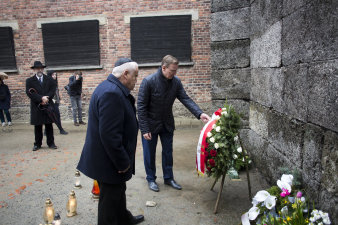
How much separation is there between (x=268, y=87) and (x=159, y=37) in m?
6.61

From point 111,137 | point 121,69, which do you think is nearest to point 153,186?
point 111,137

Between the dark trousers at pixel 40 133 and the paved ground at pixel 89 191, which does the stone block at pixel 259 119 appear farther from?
the dark trousers at pixel 40 133

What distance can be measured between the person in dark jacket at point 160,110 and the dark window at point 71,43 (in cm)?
671

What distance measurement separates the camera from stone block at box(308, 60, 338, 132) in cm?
224

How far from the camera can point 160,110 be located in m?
4.05

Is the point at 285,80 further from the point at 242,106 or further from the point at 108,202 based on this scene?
the point at 108,202

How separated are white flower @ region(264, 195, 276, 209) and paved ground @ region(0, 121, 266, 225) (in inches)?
31.7

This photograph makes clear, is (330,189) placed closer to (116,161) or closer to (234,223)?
(234,223)

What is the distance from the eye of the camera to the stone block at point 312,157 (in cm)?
254

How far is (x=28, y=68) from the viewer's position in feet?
34.2

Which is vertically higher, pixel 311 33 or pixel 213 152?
pixel 311 33

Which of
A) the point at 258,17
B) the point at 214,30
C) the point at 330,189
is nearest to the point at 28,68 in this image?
the point at 214,30

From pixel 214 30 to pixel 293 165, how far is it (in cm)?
277

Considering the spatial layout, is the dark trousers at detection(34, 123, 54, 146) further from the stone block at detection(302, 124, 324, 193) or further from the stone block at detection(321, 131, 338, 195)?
the stone block at detection(321, 131, 338, 195)
